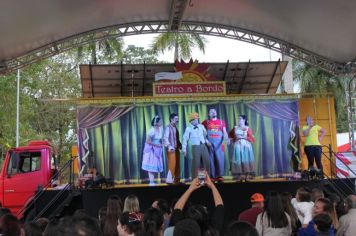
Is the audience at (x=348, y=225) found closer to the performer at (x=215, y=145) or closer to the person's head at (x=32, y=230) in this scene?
the person's head at (x=32, y=230)

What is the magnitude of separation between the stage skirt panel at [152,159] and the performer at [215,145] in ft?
4.25

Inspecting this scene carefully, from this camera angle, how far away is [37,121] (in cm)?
3066

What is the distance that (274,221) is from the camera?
5.00m

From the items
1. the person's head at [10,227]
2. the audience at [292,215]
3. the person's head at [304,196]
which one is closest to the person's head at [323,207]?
the audience at [292,215]

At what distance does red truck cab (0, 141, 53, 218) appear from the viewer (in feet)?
40.4

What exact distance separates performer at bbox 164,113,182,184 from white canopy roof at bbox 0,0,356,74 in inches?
120

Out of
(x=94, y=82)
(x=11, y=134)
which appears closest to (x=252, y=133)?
(x=94, y=82)

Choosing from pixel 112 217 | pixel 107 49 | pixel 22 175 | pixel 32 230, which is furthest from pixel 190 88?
pixel 107 49

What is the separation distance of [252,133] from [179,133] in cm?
189

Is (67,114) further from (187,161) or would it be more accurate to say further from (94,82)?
(187,161)

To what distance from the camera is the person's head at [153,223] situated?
4.24m

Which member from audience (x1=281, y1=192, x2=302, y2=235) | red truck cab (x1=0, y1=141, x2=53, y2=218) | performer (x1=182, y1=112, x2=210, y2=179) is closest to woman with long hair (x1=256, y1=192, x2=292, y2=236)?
audience (x1=281, y1=192, x2=302, y2=235)

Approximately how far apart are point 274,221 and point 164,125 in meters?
7.72

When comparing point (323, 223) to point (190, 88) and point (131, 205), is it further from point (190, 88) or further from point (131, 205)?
point (190, 88)
